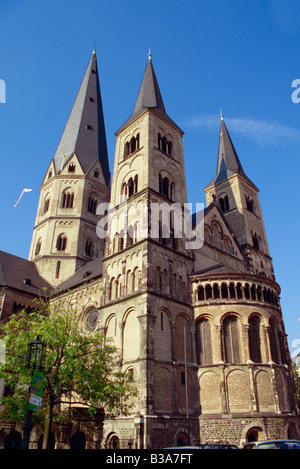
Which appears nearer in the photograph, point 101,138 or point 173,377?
point 173,377

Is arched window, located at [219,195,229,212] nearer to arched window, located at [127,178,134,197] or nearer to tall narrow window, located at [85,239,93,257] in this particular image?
arched window, located at [127,178,134,197]

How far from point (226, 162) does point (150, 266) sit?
25269 mm

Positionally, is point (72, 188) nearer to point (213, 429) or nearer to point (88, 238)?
point (88, 238)

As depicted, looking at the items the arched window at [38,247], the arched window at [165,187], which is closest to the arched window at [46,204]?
the arched window at [38,247]

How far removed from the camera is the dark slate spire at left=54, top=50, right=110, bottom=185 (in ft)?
169

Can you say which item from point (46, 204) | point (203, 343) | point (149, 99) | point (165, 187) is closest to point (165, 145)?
point (165, 187)

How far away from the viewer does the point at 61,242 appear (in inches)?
1805

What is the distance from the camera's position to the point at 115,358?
25.0 m

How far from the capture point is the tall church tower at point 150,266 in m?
23.9

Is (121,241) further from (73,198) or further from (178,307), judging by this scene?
(73,198)

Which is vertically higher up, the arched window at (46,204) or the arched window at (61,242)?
the arched window at (46,204)

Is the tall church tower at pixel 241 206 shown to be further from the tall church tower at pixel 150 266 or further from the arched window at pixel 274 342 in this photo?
the arched window at pixel 274 342
